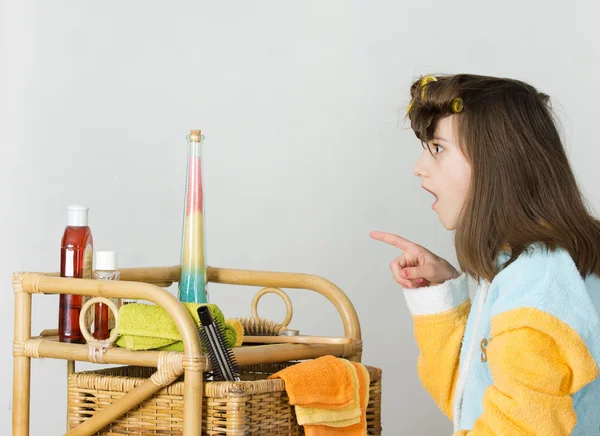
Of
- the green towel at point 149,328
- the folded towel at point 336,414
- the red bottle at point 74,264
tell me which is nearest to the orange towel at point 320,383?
the folded towel at point 336,414

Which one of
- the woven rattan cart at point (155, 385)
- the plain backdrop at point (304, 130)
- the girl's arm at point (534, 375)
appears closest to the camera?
the girl's arm at point (534, 375)

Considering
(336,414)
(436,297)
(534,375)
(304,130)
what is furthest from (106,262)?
(304,130)

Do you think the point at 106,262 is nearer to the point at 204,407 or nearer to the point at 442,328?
the point at 204,407

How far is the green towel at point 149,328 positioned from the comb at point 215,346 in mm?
23

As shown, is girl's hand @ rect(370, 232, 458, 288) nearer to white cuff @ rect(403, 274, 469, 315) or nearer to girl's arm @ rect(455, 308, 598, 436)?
white cuff @ rect(403, 274, 469, 315)

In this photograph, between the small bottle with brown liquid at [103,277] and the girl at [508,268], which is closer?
the girl at [508,268]

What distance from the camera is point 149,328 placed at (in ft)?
3.62

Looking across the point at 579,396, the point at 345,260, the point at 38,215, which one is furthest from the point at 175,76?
the point at 579,396

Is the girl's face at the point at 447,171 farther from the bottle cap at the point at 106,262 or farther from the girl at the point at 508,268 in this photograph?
the bottle cap at the point at 106,262

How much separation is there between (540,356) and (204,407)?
0.43 metres

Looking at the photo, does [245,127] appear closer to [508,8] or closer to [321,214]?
[321,214]

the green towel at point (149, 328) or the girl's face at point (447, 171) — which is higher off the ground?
the girl's face at point (447, 171)

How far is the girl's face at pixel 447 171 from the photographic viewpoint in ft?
3.86

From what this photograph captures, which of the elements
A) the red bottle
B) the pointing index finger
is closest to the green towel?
the red bottle
